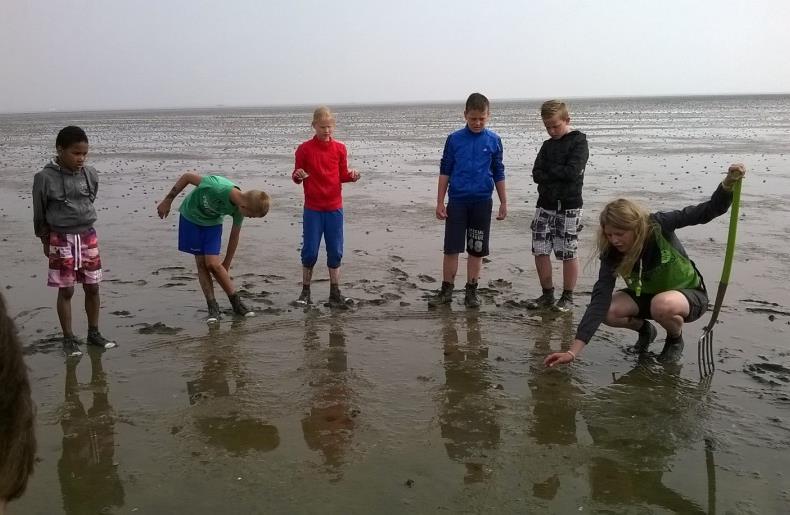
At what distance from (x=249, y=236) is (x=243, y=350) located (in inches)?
186

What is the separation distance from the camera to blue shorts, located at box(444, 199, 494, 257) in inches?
263

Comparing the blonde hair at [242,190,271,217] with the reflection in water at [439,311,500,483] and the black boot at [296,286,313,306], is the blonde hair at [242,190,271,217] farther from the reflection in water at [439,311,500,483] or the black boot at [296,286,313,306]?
A: the reflection in water at [439,311,500,483]

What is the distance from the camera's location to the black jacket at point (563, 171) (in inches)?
251

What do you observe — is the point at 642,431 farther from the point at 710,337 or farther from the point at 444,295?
the point at 444,295

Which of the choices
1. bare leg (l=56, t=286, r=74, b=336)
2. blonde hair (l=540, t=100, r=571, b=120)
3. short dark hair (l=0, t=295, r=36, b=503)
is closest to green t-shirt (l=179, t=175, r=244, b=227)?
bare leg (l=56, t=286, r=74, b=336)

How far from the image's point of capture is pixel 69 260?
5.27 m

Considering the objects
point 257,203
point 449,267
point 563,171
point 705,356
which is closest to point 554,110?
point 563,171

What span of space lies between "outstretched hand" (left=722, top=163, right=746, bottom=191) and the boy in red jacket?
3.51 meters

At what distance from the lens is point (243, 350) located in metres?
5.32

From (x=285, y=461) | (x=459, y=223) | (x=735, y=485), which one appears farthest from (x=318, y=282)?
(x=735, y=485)

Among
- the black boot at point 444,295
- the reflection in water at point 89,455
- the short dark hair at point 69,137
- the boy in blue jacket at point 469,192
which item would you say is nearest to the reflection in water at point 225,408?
the reflection in water at point 89,455

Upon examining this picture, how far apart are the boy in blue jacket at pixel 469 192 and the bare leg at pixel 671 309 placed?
196 centimetres

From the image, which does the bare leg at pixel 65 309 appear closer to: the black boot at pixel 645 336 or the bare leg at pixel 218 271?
the bare leg at pixel 218 271

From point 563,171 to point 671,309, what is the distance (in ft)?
6.59
